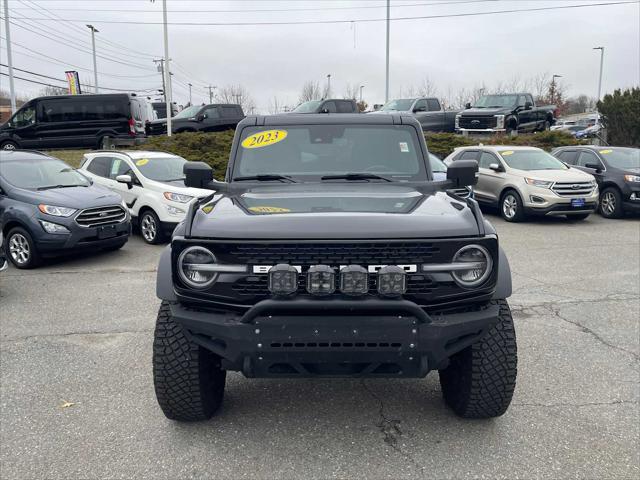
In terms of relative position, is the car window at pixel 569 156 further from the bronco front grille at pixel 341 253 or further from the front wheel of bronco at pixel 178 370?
the front wheel of bronco at pixel 178 370

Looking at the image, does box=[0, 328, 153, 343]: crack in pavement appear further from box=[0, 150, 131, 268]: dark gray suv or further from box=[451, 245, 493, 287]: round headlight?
box=[451, 245, 493, 287]: round headlight

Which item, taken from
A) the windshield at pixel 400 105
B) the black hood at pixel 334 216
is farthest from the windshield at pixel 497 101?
the black hood at pixel 334 216

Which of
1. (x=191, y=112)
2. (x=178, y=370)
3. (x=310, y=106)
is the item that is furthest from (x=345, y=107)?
(x=178, y=370)

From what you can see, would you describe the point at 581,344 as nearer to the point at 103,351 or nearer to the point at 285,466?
the point at 285,466

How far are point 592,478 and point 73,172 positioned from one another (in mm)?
9450

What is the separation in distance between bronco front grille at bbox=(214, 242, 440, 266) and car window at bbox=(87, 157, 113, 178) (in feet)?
31.5

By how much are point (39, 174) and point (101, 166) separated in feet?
7.99

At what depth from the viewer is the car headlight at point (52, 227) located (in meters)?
8.27

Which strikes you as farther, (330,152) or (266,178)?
(330,152)

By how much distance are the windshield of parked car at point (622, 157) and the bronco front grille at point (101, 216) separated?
11.2 m

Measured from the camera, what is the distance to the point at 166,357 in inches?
126

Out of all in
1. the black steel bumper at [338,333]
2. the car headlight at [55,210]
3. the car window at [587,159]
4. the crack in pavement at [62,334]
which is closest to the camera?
the black steel bumper at [338,333]

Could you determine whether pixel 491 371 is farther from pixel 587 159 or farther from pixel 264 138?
pixel 587 159

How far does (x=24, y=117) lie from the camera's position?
19.3 meters
